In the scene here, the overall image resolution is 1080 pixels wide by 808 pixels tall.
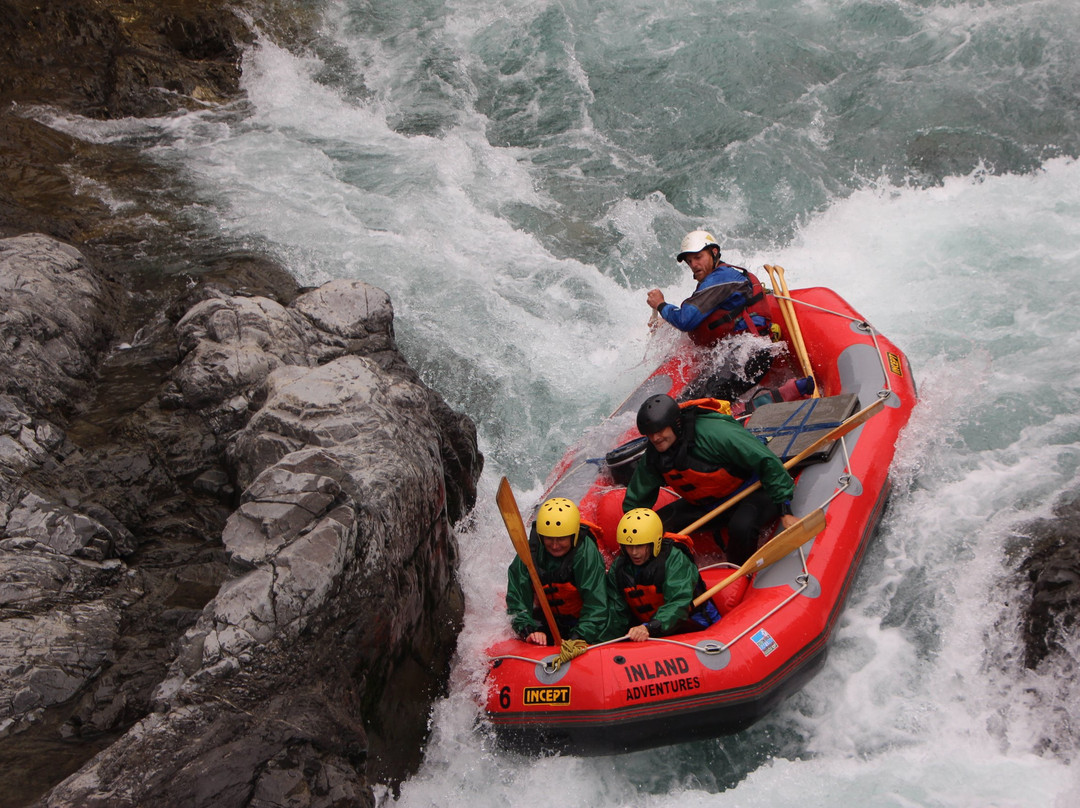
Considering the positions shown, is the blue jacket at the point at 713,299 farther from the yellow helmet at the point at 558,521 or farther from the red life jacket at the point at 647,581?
the yellow helmet at the point at 558,521

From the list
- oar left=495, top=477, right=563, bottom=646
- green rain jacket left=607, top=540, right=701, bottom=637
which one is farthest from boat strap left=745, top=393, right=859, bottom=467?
oar left=495, top=477, right=563, bottom=646

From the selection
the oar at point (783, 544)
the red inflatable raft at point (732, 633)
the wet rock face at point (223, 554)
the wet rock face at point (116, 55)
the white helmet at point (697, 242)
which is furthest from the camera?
the wet rock face at point (116, 55)

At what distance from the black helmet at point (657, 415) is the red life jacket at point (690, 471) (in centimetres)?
18

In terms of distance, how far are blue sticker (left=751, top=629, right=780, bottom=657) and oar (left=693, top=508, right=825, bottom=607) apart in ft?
1.10

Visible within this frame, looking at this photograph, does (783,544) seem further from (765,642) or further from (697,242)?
(697,242)

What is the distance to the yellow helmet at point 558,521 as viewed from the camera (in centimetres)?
471

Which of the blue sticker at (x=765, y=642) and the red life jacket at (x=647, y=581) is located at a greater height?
the red life jacket at (x=647, y=581)

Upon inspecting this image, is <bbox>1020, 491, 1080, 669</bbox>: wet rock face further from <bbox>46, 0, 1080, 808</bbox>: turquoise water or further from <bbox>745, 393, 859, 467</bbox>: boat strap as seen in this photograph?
<bbox>745, 393, 859, 467</bbox>: boat strap

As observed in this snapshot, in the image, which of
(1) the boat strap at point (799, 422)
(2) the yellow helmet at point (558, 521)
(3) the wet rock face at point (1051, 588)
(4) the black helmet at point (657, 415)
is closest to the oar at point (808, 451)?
(1) the boat strap at point (799, 422)

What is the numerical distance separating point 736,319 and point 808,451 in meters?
1.28

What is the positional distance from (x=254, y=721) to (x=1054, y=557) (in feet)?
14.5

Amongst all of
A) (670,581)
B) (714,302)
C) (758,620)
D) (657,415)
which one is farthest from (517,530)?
(714,302)

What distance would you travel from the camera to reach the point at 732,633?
4.77 m

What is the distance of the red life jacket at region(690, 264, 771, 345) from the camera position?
6477 millimetres
